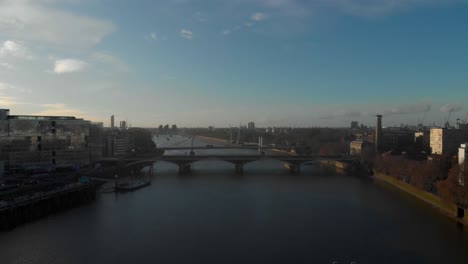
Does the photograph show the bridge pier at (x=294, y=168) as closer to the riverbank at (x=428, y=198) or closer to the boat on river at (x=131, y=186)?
the riverbank at (x=428, y=198)

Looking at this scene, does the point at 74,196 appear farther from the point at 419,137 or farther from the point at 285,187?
the point at 419,137

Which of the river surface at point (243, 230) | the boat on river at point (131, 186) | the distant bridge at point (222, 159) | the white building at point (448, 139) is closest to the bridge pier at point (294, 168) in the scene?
the distant bridge at point (222, 159)

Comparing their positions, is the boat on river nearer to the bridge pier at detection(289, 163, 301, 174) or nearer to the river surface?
the river surface

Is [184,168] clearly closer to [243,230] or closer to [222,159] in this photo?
[222,159]

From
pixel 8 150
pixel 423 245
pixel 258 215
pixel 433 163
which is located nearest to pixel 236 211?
pixel 258 215

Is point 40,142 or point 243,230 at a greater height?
point 40,142

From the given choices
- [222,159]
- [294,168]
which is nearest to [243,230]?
[222,159]

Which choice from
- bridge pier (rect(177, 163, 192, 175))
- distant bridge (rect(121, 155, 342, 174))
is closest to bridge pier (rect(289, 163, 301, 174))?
distant bridge (rect(121, 155, 342, 174))
